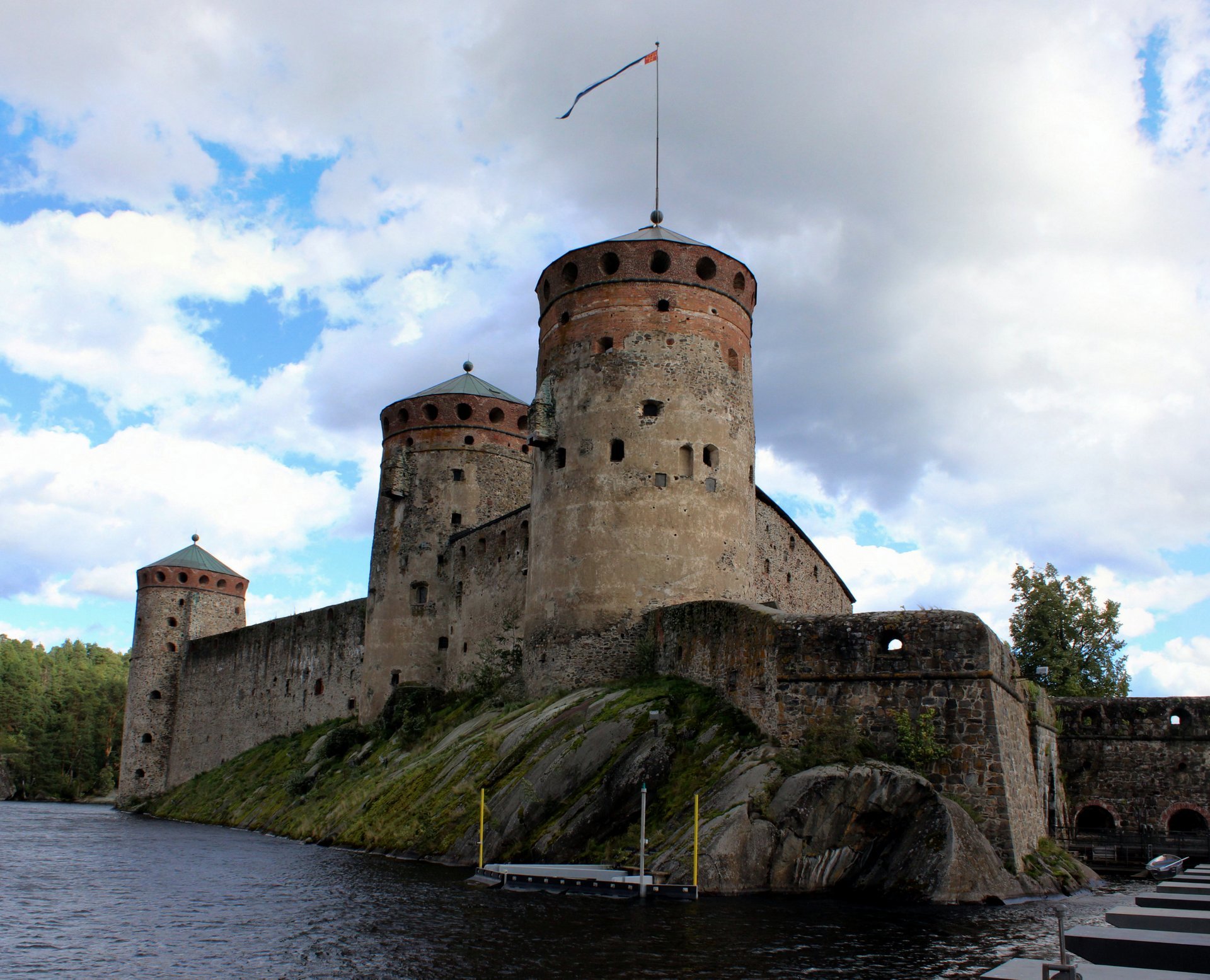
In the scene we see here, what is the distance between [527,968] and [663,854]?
229 inches

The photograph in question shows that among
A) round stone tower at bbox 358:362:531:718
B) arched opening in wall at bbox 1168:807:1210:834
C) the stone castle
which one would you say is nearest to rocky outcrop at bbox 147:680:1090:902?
the stone castle

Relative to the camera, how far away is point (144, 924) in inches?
610

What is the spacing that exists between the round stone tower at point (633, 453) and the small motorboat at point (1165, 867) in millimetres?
10406

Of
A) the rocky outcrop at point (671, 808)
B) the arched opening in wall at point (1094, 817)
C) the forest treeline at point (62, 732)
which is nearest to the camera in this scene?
the rocky outcrop at point (671, 808)

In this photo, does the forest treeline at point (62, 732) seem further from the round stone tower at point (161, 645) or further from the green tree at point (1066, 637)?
the green tree at point (1066, 637)

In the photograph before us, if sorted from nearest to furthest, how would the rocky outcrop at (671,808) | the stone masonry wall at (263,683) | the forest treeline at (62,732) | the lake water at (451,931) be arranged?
the lake water at (451,931) < the rocky outcrop at (671,808) < the stone masonry wall at (263,683) < the forest treeline at (62,732)

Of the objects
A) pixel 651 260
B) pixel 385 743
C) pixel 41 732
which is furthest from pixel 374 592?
pixel 41 732

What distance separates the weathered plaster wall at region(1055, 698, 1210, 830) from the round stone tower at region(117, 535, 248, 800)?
41576 millimetres

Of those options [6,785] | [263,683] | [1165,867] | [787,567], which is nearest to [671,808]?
[1165,867]

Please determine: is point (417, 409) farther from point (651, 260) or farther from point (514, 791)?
point (514, 791)

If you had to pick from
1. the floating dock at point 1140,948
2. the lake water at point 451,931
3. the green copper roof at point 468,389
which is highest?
the green copper roof at point 468,389

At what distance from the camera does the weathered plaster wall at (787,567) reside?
31141 millimetres

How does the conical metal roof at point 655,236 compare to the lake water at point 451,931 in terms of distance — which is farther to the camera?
the conical metal roof at point 655,236

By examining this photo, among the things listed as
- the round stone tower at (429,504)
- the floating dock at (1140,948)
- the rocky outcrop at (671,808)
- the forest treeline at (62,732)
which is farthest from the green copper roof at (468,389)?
the forest treeline at (62,732)
